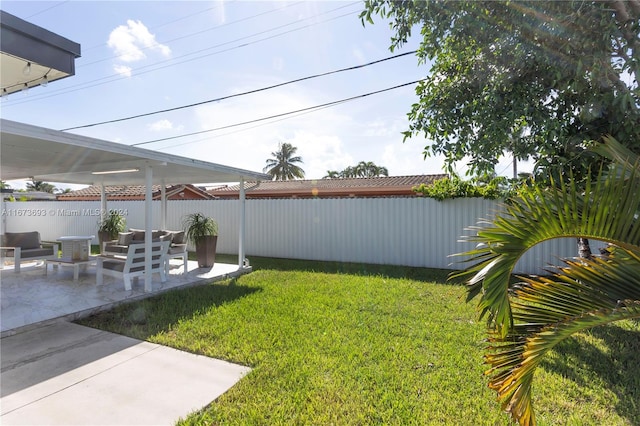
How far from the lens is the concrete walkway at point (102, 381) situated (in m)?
2.68

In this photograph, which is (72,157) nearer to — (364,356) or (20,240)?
(20,240)

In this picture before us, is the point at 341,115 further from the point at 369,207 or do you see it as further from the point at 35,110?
the point at 35,110

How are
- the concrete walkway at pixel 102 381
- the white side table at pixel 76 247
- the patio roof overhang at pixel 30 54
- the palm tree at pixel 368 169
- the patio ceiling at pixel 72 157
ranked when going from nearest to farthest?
the concrete walkway at pixel 102 381 → the patio roof overhang at pixel 30 54 → the patio ceiling at pixel 72 157 → the white side table at pixel 76 247 → the palm tree at pixel 368 169

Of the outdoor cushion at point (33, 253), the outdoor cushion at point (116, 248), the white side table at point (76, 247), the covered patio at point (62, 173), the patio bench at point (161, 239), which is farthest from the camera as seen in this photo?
the outdoor cushion at point (116, 248)

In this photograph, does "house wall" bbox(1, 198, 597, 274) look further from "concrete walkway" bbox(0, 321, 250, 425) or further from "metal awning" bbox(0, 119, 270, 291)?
"concrete walkway" bbox(0, 321, 250, 425)

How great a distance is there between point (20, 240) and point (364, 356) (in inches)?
356

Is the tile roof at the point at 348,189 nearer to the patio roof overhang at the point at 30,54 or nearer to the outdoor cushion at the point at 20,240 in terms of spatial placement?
the outdoor cushion at the point at 20,240

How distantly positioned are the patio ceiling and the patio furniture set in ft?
5.19

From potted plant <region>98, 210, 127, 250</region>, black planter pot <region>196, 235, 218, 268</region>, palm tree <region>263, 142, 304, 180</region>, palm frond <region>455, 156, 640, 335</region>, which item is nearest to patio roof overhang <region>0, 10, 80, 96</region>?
black planter pot <region>196, 235, 218, 268</region>

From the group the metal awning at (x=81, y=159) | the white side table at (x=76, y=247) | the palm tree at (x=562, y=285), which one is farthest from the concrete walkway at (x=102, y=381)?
the white side table at (x=76, y=247)

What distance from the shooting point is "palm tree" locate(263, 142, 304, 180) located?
37.4m

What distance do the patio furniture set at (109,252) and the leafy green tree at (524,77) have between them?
17.5 feet

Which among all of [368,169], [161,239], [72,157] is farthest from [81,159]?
[368,169]

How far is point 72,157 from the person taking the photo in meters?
6.04
